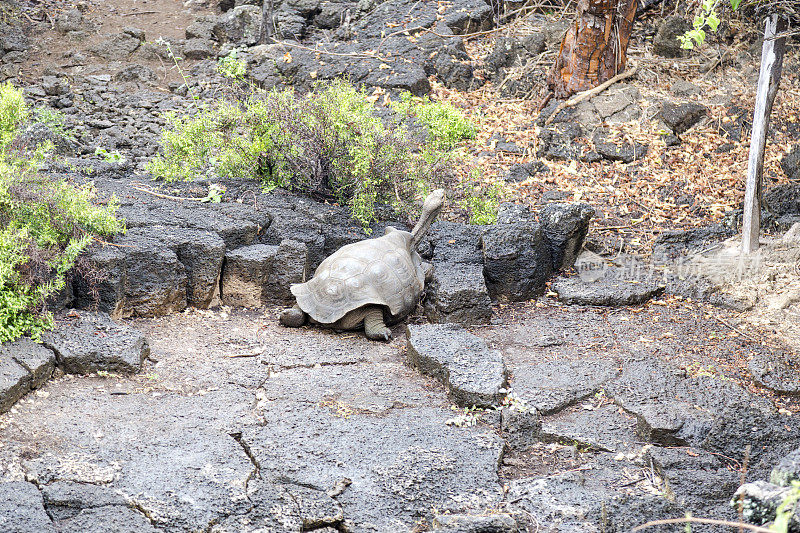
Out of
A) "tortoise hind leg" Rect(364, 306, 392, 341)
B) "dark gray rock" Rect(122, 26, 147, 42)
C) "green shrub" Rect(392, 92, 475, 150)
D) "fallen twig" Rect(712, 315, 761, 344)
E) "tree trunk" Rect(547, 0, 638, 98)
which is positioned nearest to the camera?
"fallen twig" Rect(712, 315, 761, 344)

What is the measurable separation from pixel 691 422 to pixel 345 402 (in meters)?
2.32

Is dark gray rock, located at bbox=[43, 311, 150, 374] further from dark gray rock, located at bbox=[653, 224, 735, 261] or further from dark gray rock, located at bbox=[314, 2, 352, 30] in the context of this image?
dark gray rock, located at bbox=[314, 2, 352, 30]

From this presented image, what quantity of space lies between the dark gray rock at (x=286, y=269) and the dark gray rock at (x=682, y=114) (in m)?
5.65

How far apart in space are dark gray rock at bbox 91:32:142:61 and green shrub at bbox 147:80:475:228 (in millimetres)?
5862

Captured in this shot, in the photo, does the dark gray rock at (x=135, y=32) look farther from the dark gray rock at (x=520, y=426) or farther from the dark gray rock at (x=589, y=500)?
the dark gray rock at (x=589, y=500)

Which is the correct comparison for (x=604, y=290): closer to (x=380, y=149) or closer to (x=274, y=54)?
(x=380, y=149)

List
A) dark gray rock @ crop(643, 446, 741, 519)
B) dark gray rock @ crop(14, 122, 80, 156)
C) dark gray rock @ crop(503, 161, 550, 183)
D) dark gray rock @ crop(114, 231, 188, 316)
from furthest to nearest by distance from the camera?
1. dark gray rock @ crop(503, 161, 550, 183)
2. dark gray rock @ crop(14, 122, 80, 156)
3. dark gray rock @ crop(114, 231, 188, 316)
4. dark gray rock @ crop(643, 446, 741, 519)

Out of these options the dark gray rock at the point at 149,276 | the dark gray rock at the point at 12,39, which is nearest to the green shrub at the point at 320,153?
the dark gray rock at the point at 149,276

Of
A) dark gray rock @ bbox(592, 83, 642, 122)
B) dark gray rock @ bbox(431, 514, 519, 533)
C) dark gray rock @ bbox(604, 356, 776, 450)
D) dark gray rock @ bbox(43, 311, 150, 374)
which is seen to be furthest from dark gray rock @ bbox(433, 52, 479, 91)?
dark gray rock @ bbox(431, 514, 519, 533)

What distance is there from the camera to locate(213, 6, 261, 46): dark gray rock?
1402 centimetres

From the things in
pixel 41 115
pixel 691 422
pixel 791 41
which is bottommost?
pixel 41 115

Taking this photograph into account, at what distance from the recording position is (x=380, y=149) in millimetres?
8297

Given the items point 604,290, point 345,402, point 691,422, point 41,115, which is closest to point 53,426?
point 345,402

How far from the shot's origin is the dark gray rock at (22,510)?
397 centimetres
